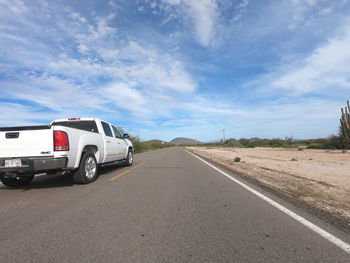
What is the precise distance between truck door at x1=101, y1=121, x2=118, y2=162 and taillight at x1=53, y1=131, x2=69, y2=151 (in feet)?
8.38

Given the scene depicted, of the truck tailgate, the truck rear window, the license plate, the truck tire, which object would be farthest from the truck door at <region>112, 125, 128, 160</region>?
the license plate

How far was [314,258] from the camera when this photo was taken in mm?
2592

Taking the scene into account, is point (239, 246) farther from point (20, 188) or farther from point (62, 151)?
point (20, 188)

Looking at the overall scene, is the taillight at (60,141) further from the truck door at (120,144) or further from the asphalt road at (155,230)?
the truck door at (120,144)

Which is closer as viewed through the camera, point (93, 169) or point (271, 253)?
point (271, 253)

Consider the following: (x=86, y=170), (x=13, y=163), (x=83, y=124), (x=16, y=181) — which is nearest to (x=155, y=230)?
(x=86, y=170)

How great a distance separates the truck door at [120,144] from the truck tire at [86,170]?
2.70m

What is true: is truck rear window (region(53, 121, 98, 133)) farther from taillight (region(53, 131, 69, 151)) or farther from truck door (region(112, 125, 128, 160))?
taillight (region(53, 131, 69, 151))

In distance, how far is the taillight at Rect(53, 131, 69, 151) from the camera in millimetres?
5961

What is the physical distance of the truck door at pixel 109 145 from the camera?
8.84 meters

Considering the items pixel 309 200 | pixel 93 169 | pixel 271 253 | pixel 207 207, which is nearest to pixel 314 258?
pixel 271 253

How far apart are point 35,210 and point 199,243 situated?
3.41 m

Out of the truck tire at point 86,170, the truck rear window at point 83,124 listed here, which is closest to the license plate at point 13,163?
the truck tire at point 86,170

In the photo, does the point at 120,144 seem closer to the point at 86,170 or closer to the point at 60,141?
the point at 86,170
